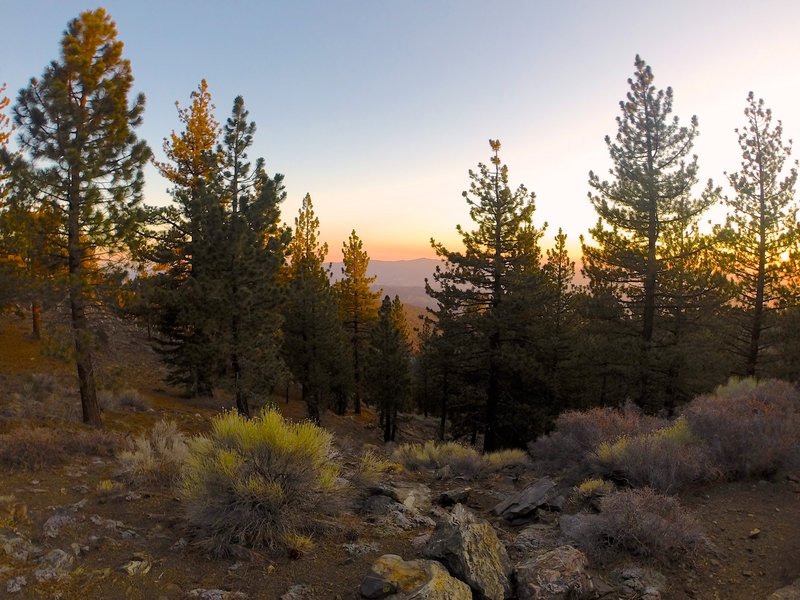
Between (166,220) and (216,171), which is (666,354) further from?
(166,220)

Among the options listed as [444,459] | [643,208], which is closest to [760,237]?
[643,208]

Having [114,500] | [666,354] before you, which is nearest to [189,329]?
[114,500]

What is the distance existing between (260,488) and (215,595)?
1144 mm

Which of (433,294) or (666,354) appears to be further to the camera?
(433,294)

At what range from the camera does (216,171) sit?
19188mm

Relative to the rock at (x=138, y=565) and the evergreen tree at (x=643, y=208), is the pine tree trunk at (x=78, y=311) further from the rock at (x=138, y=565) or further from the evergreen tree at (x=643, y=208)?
the evergreen tree at (x=643, y=208)

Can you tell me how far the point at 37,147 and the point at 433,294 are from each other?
14274 millimetres

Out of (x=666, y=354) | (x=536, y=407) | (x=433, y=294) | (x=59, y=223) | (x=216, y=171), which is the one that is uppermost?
(x=216, y=171)

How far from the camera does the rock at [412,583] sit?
418 centimetres

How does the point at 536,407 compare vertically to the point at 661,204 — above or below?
below

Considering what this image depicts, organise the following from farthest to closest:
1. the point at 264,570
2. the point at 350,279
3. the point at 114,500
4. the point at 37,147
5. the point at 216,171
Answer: the point at 350,279, the point at 216,171, the point at 37,147, the point at 114,500, the point at 264,570

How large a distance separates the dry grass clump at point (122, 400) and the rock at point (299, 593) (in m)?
16.0

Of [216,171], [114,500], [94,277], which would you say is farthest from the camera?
[216,171]

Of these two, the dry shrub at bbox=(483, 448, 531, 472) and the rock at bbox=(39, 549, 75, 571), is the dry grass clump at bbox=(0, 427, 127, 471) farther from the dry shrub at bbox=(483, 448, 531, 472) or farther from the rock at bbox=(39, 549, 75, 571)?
the dry shrub at bbox=(483, 448, 531, 472)
